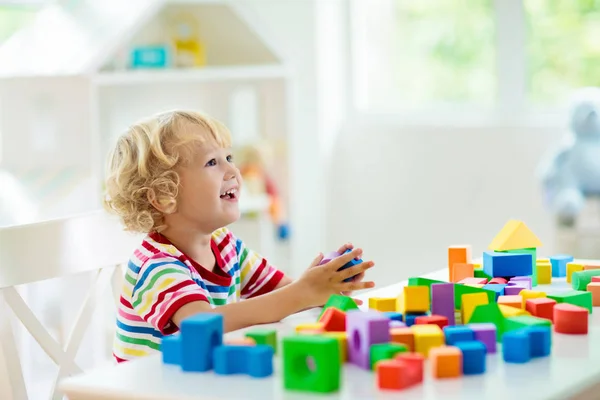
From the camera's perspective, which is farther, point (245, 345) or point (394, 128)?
point (394, 128)

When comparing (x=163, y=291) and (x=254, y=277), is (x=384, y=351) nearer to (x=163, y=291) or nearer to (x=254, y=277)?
(x=163, y=291)

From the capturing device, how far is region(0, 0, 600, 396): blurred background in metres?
2.76

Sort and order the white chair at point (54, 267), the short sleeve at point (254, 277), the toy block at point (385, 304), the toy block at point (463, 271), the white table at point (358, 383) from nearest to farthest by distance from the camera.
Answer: the white table at point (358, 383)
the toy block at point (385, 304)
the white chair at point (54, 267)
the toy block at point (463, 271)
the short sleeve at point (254, 277)

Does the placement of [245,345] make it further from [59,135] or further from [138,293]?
[59,135]

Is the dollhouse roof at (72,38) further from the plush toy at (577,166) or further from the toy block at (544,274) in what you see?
the toy block at (544,274)

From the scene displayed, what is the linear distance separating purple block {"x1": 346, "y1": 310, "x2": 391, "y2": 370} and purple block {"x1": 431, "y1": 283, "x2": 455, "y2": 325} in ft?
0.49

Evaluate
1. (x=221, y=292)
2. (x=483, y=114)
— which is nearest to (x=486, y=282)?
(x=221, y=292)

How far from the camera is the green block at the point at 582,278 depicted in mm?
1252

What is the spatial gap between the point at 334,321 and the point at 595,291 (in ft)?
1.28

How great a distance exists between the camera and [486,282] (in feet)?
4.12

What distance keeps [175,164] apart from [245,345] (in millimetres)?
510

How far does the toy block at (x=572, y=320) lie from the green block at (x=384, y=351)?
0.23 metres

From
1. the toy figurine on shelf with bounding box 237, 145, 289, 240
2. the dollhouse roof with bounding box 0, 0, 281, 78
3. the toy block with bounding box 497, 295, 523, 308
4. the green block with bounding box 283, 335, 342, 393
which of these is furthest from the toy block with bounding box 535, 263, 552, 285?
the toy figurine on shelf with bounding box 237, 145, 289, 240

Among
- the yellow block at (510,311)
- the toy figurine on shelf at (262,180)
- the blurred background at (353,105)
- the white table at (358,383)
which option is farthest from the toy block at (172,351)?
the toy figurine on shelf at (262,180)
